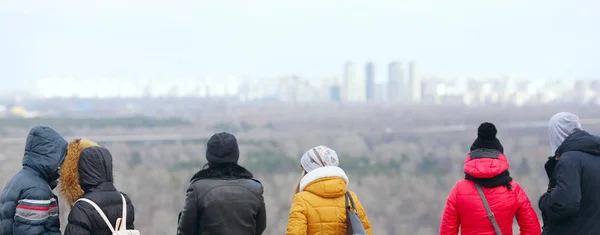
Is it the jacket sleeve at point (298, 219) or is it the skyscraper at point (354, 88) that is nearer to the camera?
the jacket sleeve at point (298, 219)

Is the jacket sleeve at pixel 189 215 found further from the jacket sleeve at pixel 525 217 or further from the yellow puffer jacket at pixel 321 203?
the jacket sleeve at pixel 525 217

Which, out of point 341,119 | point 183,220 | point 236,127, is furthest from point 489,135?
point 341,119

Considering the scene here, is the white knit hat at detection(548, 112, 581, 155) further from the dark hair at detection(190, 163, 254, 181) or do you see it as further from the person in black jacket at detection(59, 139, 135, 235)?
the person in black jacket at detection(59, 139, 135, 235)

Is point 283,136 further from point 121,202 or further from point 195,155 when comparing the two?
point 121,202

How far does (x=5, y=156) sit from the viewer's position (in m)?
94.9

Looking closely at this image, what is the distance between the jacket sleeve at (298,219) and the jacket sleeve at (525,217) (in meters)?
1.81

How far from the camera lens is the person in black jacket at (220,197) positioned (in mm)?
7316

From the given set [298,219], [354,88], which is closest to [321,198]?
[298,219]

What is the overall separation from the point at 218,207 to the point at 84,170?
1.04 m

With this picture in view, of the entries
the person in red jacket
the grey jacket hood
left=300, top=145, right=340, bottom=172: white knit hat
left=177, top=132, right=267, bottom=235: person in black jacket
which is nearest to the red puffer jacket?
the person in red jacket

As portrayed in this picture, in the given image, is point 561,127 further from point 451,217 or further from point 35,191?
point 35,191

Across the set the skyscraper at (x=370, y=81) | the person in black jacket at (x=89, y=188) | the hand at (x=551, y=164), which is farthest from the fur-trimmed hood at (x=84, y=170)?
the skyscraper at (x=370, y=81)

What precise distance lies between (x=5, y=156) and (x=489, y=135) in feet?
303

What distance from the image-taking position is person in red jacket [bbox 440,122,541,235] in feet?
25.9
